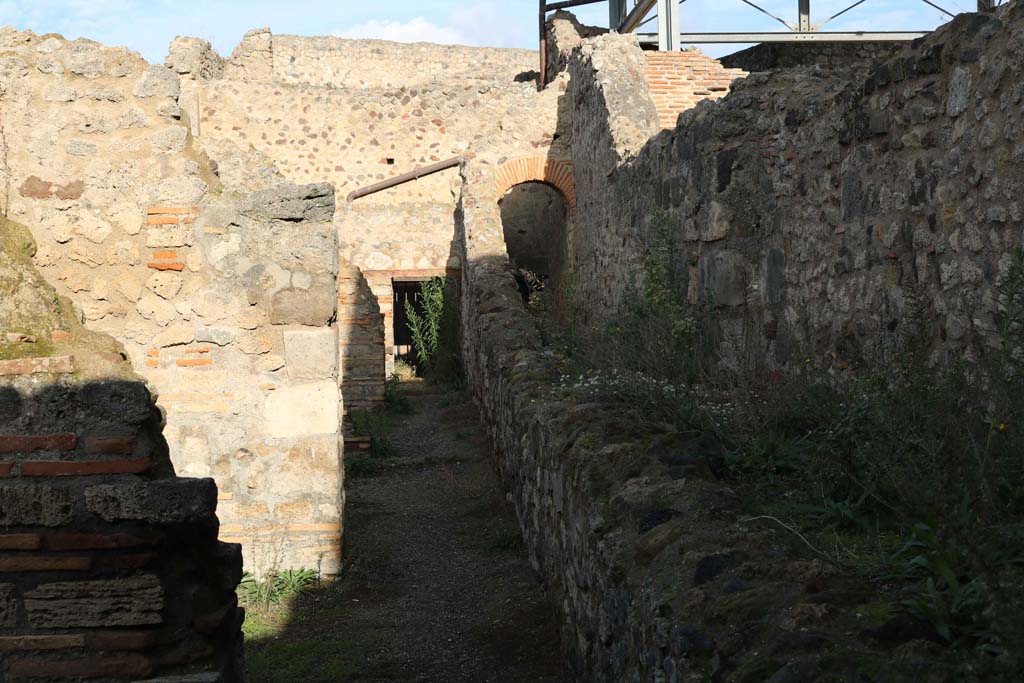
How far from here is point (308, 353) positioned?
5.25 m

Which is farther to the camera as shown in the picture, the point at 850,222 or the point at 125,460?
the point at 850,222

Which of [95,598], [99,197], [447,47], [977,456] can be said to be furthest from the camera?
[447,47]

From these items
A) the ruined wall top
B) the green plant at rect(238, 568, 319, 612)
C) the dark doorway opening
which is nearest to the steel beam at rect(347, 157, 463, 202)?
the dark doorway opening

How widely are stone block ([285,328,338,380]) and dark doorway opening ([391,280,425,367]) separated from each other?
9812 millimetres

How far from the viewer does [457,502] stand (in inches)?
284

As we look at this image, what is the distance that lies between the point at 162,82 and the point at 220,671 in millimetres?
3181

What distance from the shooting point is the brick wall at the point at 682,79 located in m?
10.7

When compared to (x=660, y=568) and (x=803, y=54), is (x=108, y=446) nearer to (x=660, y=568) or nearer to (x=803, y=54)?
(x=660, y=568)

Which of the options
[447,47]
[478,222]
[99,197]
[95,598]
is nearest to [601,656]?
[95,598]

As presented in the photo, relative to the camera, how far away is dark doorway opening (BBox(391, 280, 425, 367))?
15.5m

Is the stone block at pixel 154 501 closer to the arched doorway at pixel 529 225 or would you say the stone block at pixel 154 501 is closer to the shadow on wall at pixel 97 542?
the shadow on wall at pixel 97 542

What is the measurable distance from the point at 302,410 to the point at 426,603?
1178mm

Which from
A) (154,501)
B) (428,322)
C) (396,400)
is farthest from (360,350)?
(154,501)

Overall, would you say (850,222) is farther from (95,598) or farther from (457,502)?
(95,598)
